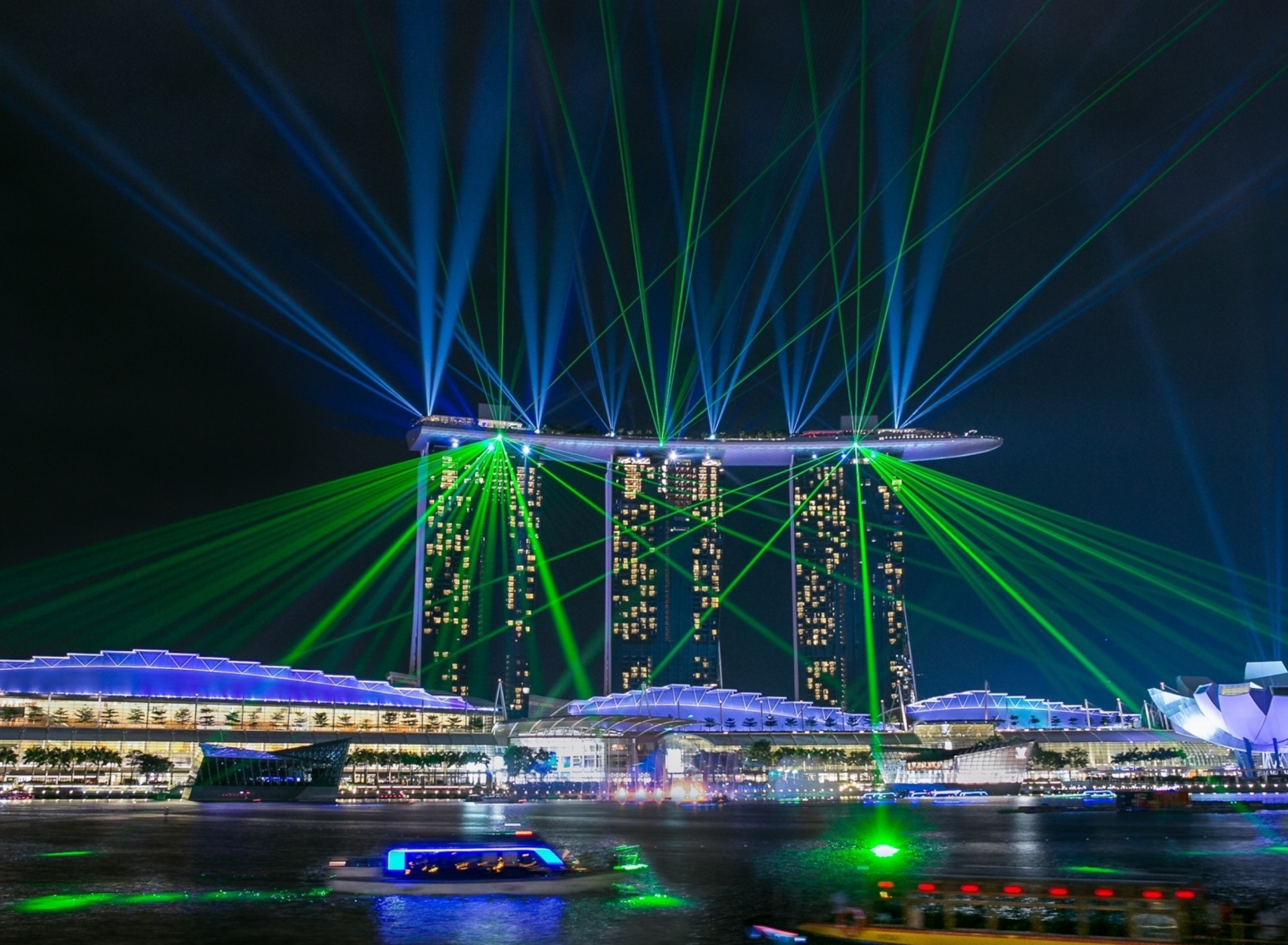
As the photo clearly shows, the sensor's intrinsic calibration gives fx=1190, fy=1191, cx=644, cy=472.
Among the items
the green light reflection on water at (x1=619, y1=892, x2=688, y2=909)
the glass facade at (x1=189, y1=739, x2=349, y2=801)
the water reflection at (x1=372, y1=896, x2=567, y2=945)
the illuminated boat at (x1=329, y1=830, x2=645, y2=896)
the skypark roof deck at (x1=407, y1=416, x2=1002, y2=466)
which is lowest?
the water reflection at (x1=372, y1=896, x2=567, y2=945)

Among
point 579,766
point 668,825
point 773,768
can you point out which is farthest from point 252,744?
point 668,825

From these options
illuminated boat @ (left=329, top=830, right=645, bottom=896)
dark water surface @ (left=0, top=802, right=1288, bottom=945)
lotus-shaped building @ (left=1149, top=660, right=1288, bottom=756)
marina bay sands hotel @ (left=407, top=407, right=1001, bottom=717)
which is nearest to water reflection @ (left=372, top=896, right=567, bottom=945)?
dark water surface @ (left=0, top=802, right=1288, bottom=945)

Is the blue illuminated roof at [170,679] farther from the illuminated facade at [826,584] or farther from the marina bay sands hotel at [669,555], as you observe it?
the illuminated facade at [826,584]

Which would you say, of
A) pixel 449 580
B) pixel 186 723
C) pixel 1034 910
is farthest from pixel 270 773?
pixel 1034 910

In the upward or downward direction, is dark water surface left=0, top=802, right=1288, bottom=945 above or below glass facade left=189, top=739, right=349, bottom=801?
below

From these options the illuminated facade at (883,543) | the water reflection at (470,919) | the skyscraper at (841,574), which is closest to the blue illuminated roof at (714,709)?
the skyscraper at (841,574)

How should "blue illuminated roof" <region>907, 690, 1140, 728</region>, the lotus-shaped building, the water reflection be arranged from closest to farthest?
1. the water reflection
2. the lotus-shaped building
3. "blue illuminated roof" <region>907, 690, 1140, 728</region>

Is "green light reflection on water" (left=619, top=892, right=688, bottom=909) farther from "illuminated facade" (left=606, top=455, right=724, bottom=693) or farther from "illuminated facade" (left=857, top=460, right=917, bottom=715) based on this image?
"illuminated facade" (left=857, top=460, right=917, bottom=715)

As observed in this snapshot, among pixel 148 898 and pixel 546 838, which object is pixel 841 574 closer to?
pixel 546 838
